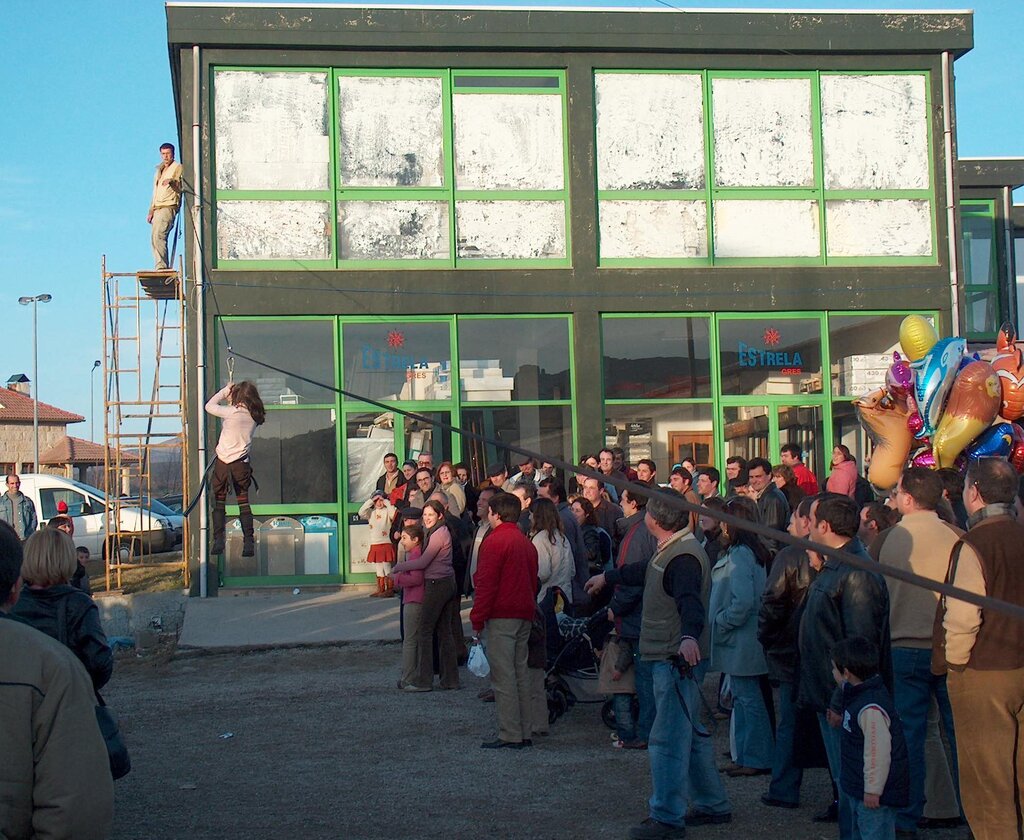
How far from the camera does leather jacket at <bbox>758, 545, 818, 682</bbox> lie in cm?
Result: 681

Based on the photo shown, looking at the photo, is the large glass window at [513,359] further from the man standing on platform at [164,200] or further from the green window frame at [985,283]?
the green window frame at [985,283]

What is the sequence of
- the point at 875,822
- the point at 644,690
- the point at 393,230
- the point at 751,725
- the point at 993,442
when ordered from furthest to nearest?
the point at 393,230, the point at 993,442, the point at 644,690, the point at 751,725, the point at 875,822

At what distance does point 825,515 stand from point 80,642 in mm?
A: 3679

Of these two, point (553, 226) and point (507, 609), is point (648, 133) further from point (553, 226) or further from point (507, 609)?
point (507, 609)

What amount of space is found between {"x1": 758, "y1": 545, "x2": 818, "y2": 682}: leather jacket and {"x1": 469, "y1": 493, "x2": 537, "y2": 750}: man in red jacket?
2270 mm

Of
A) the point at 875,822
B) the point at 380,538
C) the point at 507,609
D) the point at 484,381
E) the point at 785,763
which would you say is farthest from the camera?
the point at 484,381

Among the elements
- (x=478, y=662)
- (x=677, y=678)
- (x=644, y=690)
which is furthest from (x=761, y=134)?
(x=677, y=678)

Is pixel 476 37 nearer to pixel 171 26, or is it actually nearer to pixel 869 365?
pixel 171 26

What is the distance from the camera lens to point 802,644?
6.17 meters

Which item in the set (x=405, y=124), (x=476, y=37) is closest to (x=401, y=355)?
(x=405, y=124)

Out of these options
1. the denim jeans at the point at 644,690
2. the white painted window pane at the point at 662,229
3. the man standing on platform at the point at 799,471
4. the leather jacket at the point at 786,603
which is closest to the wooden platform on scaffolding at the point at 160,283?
the white painted window pane at the point at 662,229

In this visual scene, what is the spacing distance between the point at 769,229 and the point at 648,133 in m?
2.24

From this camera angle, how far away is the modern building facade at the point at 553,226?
16.7 meters

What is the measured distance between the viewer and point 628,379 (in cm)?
1739
